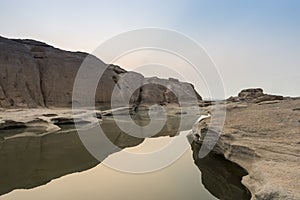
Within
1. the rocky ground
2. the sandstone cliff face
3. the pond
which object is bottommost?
the pond

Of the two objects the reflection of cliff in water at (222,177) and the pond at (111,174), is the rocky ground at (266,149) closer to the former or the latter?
the reflection of cliff in water at (222,177)

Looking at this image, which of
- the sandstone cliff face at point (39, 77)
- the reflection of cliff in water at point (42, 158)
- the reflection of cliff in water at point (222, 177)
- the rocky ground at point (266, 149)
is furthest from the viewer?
the sandstone cliff face at point (39, 77)

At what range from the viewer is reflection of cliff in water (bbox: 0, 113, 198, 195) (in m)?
9.66

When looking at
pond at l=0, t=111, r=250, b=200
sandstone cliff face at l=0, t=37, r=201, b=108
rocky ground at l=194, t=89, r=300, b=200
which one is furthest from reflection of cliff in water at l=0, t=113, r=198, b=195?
sandstone cliff face at l=0, t=37, r=201, b=108

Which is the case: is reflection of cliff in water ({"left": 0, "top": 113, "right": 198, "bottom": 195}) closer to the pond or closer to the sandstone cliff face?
the pond

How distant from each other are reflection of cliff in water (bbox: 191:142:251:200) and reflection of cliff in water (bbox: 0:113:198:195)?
4.80 m

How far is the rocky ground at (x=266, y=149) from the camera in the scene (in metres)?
6.38

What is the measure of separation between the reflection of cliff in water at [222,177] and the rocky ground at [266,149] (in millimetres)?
287

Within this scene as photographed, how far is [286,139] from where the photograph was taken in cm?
1039

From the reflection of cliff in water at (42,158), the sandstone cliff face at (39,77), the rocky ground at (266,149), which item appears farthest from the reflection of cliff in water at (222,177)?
the sandstone cliff face at (39,77)

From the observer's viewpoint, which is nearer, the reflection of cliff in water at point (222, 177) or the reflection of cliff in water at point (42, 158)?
the reflection of cliff in water at point (222, 177)

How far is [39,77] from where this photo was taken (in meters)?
38.0

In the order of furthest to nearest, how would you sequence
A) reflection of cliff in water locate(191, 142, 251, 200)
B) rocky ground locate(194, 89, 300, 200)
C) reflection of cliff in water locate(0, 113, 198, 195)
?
reflection of cliff in water locate(0, 113, 198, 195) < reflection of cliff in water locate(191, 142, 251, 200) < rocky ground locate(194, 89, 300, 200)

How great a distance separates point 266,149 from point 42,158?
9.68m
